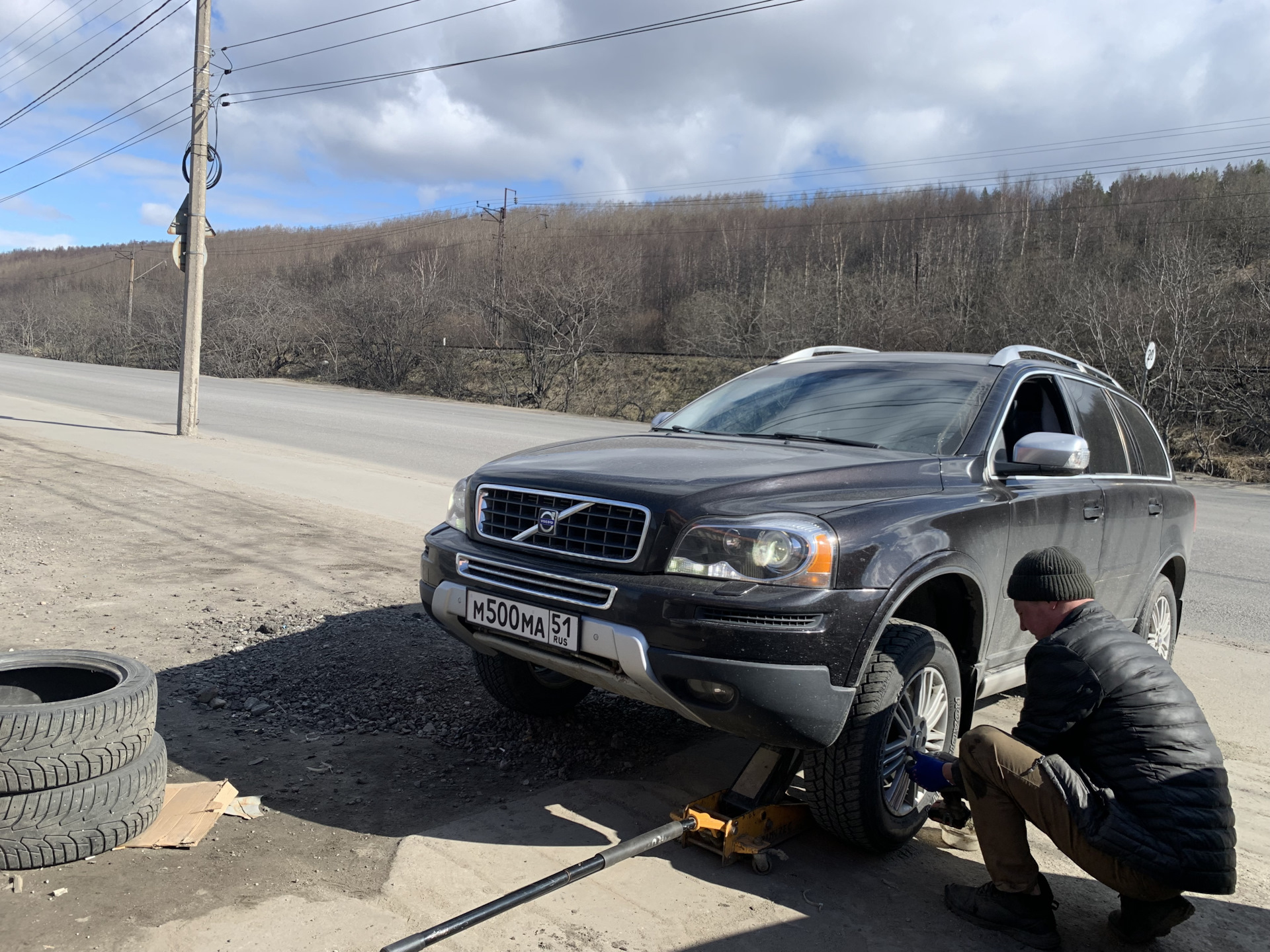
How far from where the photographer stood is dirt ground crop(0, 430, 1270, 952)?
2.89 m

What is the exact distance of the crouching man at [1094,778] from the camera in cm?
273

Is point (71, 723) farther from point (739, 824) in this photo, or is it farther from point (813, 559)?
point (813, 559)

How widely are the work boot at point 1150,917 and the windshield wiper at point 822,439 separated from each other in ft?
6.05

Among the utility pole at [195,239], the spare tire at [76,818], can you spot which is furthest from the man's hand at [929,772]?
the utility pole at [195,239]

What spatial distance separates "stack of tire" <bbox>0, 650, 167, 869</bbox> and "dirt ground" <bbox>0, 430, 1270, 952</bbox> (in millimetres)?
92

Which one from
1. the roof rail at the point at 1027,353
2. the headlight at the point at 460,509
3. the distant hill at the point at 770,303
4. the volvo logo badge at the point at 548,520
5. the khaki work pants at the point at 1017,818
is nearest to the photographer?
the khaki work pants at the point at 1017,818

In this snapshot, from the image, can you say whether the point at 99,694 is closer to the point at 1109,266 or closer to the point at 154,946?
the point at 154,946

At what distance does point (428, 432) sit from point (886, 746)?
58.2 feet

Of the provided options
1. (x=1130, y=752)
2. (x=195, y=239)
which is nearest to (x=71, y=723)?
(x=1130, y=752)

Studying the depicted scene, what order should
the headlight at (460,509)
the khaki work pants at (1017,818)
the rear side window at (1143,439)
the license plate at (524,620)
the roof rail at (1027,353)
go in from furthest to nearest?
the rear side window at (1143,439) → the roof rail at (1027,353) → the headlight at (460,509) → the license plate at (524,620) → the khaki work pants at (1017,818)

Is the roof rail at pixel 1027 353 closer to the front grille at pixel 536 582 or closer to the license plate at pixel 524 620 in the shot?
the front grille at pixel 536 582

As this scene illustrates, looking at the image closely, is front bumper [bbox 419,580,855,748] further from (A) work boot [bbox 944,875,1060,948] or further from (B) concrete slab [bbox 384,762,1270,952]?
(A) work boot [bbox 944,875,1060,948]

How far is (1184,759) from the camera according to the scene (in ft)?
9.00

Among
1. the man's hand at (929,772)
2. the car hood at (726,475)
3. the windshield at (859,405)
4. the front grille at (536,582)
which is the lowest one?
the man's hand at (929,772)
